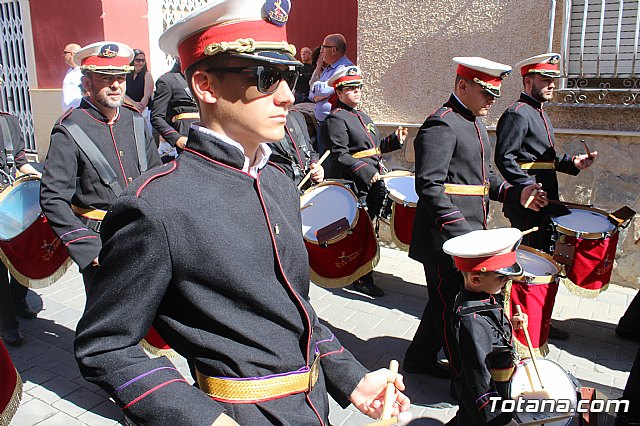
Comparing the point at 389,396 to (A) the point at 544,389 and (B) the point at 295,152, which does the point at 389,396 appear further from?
(B) the point at 295,152

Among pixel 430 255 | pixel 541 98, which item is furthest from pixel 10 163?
pixel 541 98

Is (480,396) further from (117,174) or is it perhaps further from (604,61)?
(604,61)

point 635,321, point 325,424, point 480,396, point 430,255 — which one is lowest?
point 635,321

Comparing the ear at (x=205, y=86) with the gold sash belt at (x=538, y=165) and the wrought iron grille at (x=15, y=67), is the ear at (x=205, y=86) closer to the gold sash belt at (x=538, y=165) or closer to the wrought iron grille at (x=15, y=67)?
the gold sash belt at (x=538, y=165)

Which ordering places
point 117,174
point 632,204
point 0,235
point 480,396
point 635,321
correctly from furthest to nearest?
point 632,204
point 635,321
point 0,235
point 117,174
point 480,396

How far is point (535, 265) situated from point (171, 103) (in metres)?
3.97

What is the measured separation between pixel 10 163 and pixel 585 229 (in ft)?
15.0

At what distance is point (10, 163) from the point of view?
480 centimetres

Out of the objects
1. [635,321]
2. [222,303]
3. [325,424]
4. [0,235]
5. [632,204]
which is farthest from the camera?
[632,204]

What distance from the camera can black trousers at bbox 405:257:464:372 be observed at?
337 centimetres

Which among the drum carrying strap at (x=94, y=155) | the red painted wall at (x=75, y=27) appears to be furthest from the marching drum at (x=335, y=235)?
the red painted wall at (x=75, y=27)

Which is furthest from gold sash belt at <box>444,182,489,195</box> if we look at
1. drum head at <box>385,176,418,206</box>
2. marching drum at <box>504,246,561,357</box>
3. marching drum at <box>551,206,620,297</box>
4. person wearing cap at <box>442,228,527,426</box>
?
drum head at <box>385,176,418,206</box>

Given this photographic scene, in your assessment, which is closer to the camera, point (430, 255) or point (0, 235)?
point (430, 255)

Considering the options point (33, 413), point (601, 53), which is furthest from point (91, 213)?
point (601, 53)
